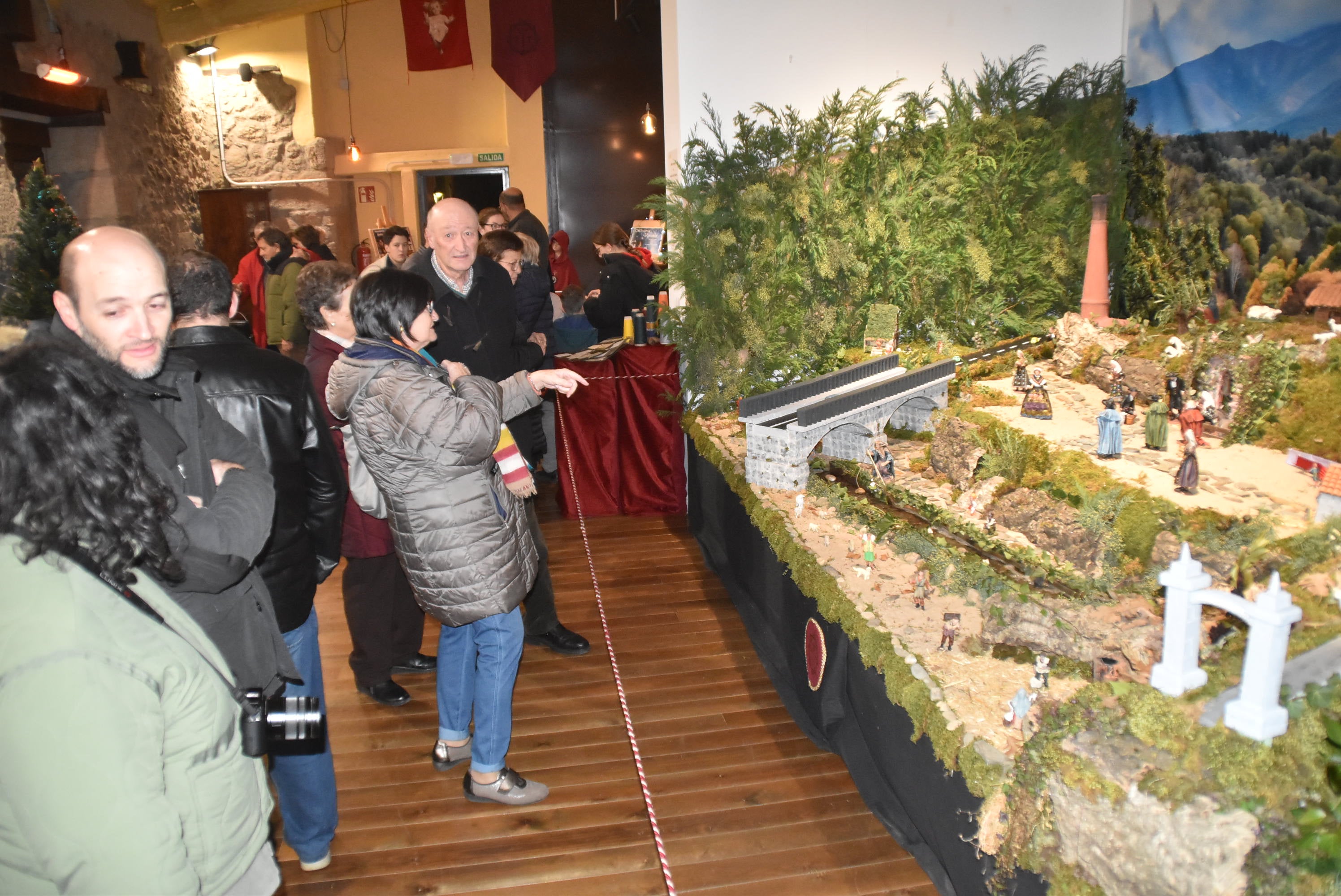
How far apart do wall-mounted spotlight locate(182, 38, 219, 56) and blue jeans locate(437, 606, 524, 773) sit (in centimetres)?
963

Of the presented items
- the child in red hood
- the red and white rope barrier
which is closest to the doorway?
the child in red hood

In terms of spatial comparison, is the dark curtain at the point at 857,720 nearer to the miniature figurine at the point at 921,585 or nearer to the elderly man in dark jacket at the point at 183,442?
the miniature figurine at the point at 921,585

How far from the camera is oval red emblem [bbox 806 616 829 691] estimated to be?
3.04 meters

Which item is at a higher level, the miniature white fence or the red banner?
the red banner

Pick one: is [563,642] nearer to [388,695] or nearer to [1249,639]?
[388,695]

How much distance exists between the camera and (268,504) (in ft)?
5.72

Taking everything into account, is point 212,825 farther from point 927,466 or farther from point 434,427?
point 927,466

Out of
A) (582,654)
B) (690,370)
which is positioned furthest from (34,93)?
(582,654)

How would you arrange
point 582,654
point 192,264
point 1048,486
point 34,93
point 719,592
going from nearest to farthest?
point 192,264 < point 1048,486 < point 582,654 < point 719,592 < point 34,93

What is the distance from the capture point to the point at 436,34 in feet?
36.1

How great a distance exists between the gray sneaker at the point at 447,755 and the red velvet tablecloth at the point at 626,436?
7.44ft

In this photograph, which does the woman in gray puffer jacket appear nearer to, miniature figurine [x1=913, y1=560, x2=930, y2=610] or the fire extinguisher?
miniature figurine [x1=913, y1=560, x2=930, y2=610]

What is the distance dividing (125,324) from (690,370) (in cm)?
355

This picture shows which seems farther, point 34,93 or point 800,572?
point 34,93
